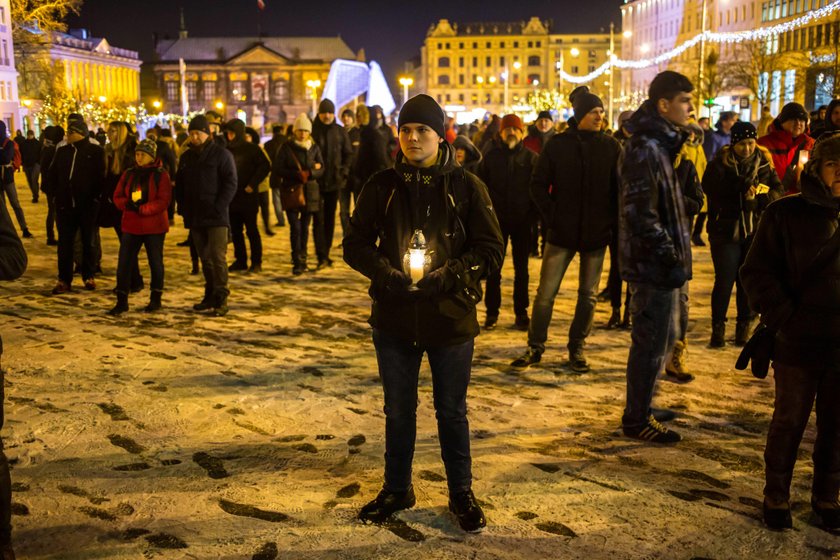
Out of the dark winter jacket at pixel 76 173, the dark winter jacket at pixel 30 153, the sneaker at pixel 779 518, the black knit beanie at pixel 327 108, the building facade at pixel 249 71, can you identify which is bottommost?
the sneaker at pixel 779 518

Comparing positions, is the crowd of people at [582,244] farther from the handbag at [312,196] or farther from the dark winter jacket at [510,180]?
the handbag at [312,196]

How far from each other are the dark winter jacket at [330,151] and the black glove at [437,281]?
330 inches

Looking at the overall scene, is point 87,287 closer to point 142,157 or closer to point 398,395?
point 142,157

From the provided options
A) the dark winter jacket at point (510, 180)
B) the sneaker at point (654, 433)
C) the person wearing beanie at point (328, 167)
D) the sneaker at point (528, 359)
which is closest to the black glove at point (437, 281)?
the sneaker at point (654, 433)

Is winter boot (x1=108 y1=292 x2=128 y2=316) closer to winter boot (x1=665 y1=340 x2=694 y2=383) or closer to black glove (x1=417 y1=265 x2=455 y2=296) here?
winter boot (x1=665 y1=340 x2=694 y2=383)

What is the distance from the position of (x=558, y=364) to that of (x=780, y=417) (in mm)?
3028

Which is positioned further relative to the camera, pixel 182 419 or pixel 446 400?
pixel 182 419

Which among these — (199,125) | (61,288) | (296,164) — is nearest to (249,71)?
(296,164)

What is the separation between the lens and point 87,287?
10562 mm

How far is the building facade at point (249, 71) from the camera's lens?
135m

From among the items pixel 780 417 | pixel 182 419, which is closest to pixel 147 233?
pixel 182 419

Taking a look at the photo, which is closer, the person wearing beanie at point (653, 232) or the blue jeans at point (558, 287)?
the person wearing beanie at point (653, 232)

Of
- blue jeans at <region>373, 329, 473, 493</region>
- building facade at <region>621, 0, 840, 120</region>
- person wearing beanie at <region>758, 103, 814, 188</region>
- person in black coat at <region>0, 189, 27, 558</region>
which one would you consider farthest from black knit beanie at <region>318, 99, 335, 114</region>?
building facade at <region>621, 0, 840, 120</region>

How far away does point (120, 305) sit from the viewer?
9.18m
